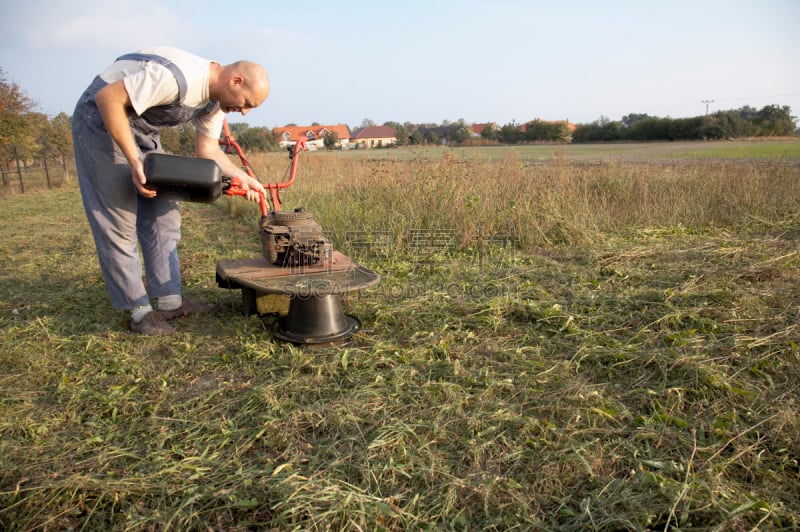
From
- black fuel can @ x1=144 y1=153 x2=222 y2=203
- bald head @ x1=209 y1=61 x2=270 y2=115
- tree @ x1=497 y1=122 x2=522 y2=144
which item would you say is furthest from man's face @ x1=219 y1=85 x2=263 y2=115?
tree @ x1=497 y1=122 x2=522 y2=144

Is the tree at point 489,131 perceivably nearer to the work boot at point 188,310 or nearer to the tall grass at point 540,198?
the tall grass at point 540,198

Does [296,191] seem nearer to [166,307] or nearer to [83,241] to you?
[83,241]

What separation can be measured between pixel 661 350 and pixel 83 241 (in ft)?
20.2

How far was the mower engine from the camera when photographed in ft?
9.14

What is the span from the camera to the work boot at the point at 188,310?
320 cm

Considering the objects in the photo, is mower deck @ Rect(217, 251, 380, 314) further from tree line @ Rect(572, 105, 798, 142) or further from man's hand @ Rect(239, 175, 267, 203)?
tree line @ Rect(572, 105, 798, 142)

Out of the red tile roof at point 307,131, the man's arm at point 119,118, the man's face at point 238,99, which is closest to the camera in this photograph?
the man's arm at point 119,118

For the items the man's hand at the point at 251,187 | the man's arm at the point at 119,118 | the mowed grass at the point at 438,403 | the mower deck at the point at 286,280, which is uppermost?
the man's arm at the point at 119,118

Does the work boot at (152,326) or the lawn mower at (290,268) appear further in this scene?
the work boot at (152,326)

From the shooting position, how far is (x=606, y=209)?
20.5ft

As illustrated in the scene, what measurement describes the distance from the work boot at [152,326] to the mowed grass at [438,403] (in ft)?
0.39

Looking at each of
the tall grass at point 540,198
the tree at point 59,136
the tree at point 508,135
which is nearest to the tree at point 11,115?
the tree at point 59,136

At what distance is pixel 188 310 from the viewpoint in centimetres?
325

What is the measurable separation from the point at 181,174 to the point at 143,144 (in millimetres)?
→ 577
